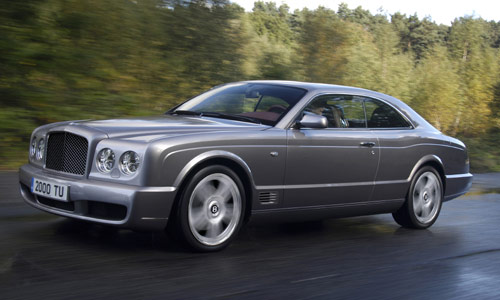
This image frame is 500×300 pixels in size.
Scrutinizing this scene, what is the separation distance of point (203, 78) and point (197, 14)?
4.92 ft

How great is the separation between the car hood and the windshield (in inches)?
9.0

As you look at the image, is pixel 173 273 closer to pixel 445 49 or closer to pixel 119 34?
pixel 119 34

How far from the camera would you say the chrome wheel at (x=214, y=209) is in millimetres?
4914

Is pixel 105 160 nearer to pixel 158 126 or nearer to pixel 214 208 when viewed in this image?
pixel 158 126

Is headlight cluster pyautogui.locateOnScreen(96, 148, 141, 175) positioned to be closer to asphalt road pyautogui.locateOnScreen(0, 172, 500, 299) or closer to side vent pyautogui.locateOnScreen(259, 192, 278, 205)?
asphalt road pyautogui.locateOnScreen(0, 172, 500, 299)

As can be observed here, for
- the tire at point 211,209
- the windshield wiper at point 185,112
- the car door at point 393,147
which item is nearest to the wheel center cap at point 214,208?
the tire at point 211,209

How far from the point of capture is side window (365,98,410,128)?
6.71 m

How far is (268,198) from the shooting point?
5422mm

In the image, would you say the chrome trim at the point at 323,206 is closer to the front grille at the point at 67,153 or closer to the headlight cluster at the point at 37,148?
the front grille at the point at 67,153

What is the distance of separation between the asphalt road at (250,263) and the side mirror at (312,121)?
1075mm

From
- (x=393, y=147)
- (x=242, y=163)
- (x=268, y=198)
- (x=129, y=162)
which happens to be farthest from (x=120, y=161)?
(x=393, y=147)

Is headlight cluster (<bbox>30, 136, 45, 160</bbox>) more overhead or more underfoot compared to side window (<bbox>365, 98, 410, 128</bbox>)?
more underfoot

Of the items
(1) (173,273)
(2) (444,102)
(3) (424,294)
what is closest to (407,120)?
(3) (424,294)

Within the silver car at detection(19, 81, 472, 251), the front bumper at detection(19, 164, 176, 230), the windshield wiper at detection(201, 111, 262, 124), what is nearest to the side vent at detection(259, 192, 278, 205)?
the silver car at detection(19, 81, 472, 251)
